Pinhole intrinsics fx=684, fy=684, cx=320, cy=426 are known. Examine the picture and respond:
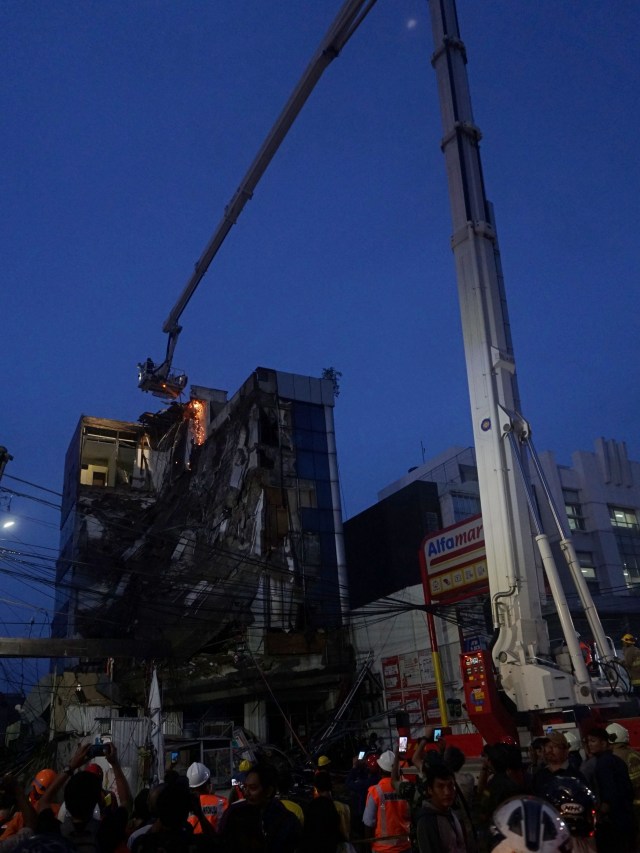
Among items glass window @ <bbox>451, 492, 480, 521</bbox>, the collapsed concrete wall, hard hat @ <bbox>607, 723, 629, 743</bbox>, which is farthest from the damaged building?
hard hat @ <bbox>607, 723, 629, 743</bbox>

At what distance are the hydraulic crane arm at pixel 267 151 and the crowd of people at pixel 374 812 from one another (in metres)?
27.6

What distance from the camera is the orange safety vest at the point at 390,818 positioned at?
7.56 meters

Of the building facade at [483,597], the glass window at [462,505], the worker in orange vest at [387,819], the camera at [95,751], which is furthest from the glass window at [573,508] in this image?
the camera at [95,751]

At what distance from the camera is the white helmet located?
277 cm

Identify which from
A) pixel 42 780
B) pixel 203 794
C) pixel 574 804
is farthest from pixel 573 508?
pixel 574 804

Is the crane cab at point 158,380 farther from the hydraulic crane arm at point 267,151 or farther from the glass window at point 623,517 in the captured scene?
the glass window at point 623,517

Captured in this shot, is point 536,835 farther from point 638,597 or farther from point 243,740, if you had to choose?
point 638,597

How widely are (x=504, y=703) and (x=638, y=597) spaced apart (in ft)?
95.3

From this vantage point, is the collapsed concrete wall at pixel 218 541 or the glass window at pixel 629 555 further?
the glass window at pixel 629 555

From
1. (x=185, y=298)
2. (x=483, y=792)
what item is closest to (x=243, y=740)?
(x=483, y=792)

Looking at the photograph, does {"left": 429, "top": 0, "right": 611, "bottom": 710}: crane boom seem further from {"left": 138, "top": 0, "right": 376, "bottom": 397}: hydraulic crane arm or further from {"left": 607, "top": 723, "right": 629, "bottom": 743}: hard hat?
{"left": 138, "top": 0, "right": 376, "bottom": 397}: hydraulic crane arm

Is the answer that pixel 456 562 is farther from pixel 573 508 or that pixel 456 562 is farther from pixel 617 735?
pixel 573 508

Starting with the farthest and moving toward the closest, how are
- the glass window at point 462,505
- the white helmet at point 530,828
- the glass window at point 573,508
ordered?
1. the glass window at point 573,508
2. the glass window at point 462,505
3. the white helmet at point 530,828

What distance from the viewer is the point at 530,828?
279 cm
